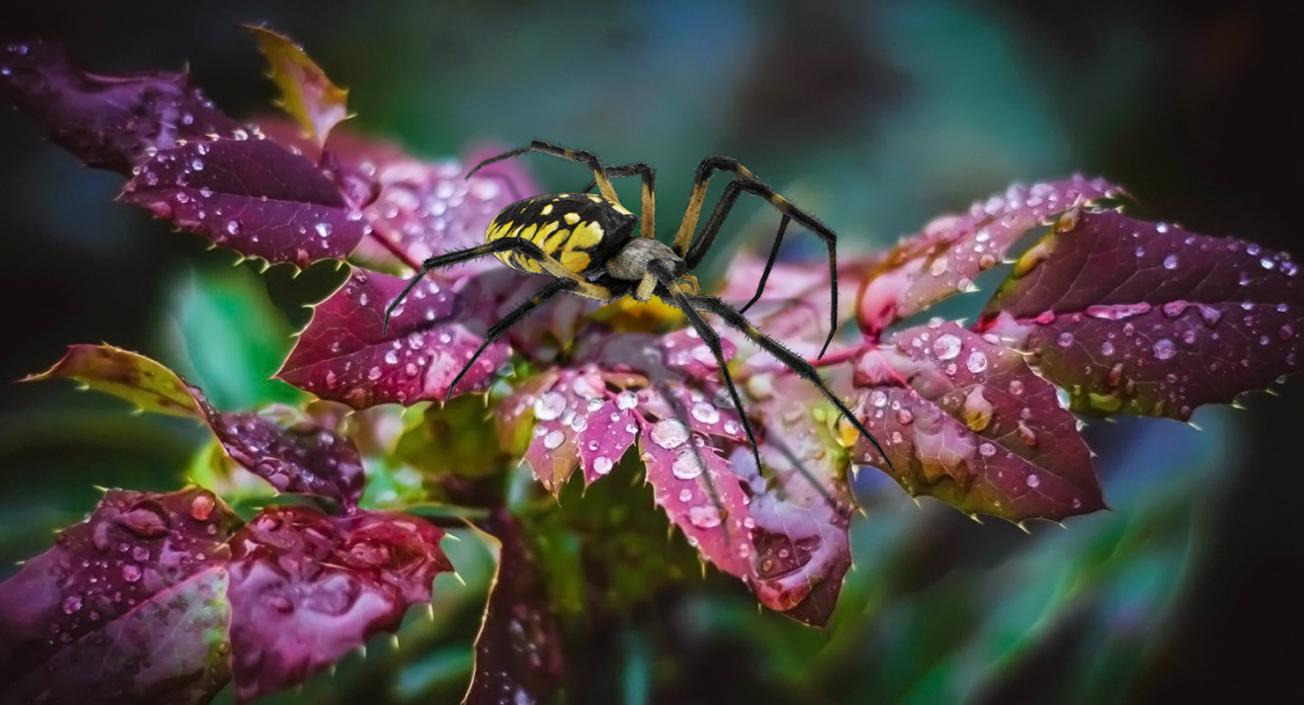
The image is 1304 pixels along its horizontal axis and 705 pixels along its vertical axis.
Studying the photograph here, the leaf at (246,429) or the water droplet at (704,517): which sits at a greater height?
the water droplet at (704,517)

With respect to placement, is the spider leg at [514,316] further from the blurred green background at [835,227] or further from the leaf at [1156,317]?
the leaf at [1156,317]

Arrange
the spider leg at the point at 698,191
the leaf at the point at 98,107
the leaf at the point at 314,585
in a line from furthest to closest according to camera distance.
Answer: the spider leg at the point at 698,191, the leaf at the point at 98,107, the leaf at the point at 314,585

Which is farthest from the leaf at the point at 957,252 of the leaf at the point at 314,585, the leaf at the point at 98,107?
the leaf at the point at 98,107

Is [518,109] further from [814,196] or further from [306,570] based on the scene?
[306,570]

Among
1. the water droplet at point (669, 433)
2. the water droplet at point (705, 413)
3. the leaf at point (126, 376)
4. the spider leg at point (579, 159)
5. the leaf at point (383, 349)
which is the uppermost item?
the spider leg at point (579, 159)

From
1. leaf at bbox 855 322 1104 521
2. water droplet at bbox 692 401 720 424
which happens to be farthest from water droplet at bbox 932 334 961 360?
water droplet at bbox 692 401 720 424

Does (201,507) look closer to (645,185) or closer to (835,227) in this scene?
(645,185)
